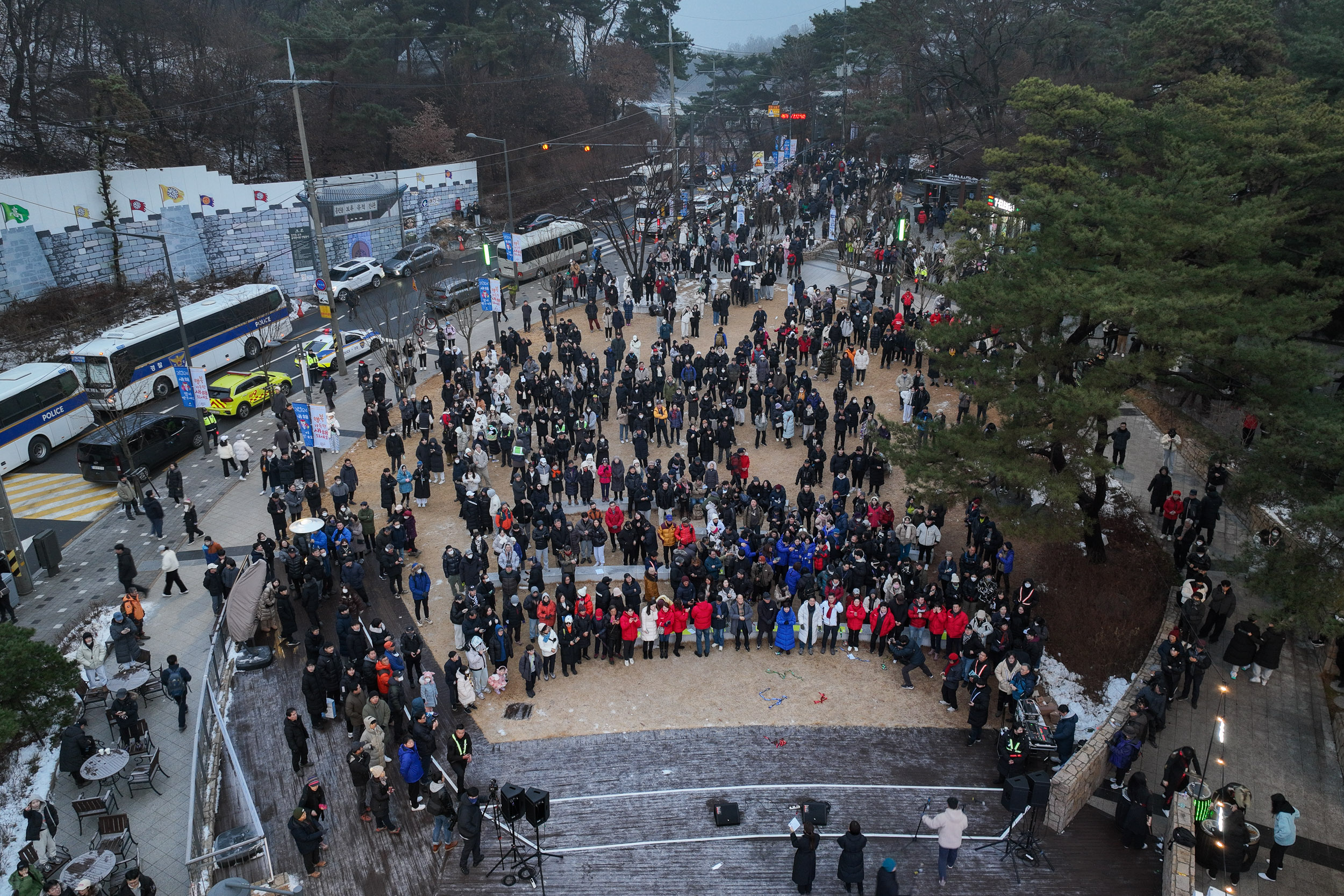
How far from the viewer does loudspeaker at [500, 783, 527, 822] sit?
11422mm

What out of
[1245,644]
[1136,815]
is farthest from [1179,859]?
[1245,644]

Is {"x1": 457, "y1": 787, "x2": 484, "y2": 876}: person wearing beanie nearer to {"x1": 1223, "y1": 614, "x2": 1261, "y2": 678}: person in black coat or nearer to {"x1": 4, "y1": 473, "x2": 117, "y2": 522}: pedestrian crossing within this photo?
{"x1": 1223, "y1": 614, "x2": 1261, "y2": 678}: person in black coat

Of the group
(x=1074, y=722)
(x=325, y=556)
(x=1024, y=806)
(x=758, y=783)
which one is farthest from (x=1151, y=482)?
(x=325, y=556)

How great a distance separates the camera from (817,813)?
11586 millimetres

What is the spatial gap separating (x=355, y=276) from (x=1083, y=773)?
34.9 meters

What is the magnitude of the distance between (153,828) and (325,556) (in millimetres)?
5565

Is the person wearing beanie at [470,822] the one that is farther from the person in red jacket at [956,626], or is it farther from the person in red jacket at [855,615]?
the person in red jacket at [956,626]

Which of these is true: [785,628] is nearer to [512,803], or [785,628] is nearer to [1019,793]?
[1019,793]

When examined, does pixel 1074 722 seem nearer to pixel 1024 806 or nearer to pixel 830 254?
pixel 1024 806

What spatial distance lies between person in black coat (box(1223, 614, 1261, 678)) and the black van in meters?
23.5

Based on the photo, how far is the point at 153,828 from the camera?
524 inches

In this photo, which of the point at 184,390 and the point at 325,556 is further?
the point at 184,390

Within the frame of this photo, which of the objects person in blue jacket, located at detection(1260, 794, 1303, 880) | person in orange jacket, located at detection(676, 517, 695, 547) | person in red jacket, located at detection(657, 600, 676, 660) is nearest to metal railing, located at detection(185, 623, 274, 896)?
person in red jacket, located at detection(657, 600, 676, 660)

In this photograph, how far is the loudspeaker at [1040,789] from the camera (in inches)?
468
